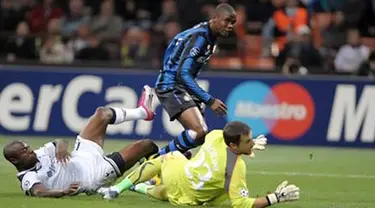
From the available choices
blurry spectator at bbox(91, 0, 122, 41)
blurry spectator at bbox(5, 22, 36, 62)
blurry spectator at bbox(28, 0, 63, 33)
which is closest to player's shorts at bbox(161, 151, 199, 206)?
blurry spectator at bbox(5, 22, 36, 62)

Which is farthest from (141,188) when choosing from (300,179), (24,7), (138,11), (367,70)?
(24,7)

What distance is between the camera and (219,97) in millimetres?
20062

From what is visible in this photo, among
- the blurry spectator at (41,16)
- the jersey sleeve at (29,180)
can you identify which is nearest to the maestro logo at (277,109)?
the blurry spectator at (41,16)

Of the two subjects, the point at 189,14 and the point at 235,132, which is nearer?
the point at 235,132

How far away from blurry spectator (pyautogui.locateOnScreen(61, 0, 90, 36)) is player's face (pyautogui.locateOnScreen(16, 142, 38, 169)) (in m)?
12.0

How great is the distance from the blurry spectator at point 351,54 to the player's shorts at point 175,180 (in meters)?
10.8

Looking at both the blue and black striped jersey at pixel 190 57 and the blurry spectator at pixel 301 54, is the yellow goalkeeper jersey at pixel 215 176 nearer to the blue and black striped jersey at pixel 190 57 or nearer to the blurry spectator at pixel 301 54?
the blue and black striped jersey at pixel 190 57

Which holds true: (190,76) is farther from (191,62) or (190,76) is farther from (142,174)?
(142,174)

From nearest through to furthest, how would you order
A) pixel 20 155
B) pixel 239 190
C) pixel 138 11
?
pixel 239 190
pixel 20 155
pixel 138 11

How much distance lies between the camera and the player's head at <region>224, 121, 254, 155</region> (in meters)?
10.6

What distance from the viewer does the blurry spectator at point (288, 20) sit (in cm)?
2233

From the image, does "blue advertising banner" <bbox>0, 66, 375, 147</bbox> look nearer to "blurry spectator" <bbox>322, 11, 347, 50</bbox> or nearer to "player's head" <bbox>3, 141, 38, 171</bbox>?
"blurry spectator" <bbox>322, 11, 347, 50</bbox>

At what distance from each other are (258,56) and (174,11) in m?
2.12

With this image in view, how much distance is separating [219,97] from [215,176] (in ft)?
30.8
